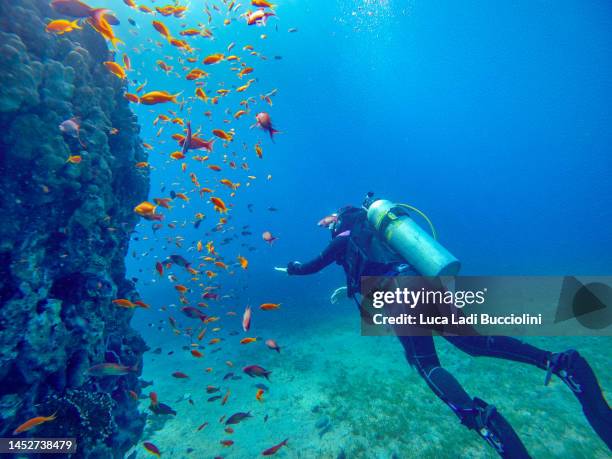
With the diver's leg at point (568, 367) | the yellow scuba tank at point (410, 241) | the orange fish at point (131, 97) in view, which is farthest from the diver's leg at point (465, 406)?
the orange fish at point (131, 97)

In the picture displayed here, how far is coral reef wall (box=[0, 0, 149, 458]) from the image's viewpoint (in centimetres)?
371

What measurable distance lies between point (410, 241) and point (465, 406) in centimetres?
253

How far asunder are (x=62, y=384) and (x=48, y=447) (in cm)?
80

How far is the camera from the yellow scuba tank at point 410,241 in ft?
15.4

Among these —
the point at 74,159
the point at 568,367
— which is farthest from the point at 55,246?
the point at 568,367

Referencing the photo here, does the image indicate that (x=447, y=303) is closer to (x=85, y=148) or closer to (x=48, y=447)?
(x=48, y=447)

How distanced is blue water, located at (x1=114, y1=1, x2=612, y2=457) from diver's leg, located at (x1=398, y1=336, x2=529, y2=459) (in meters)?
3.51

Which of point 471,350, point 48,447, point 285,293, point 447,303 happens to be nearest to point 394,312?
point 447,303

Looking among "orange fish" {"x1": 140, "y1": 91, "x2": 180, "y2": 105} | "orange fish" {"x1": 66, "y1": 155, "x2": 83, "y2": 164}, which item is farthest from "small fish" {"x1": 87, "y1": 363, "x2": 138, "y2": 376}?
"orange fish" {"x1": 140, "y1": 91, "x2": 180, "y2": 105}

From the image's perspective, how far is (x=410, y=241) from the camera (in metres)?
5.02

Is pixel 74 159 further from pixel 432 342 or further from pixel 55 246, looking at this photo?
pixel 432 342

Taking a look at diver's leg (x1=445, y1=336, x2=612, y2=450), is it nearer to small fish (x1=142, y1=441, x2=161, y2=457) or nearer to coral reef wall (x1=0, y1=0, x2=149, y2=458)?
small fish (x1=142, y1=441, x2=161, y2=457)

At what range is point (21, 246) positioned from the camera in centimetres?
391

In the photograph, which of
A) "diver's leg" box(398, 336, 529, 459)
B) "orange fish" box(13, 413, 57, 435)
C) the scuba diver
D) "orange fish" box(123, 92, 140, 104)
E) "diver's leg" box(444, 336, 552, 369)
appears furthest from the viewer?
"orange fish" box(123, 92, 140, 104)
